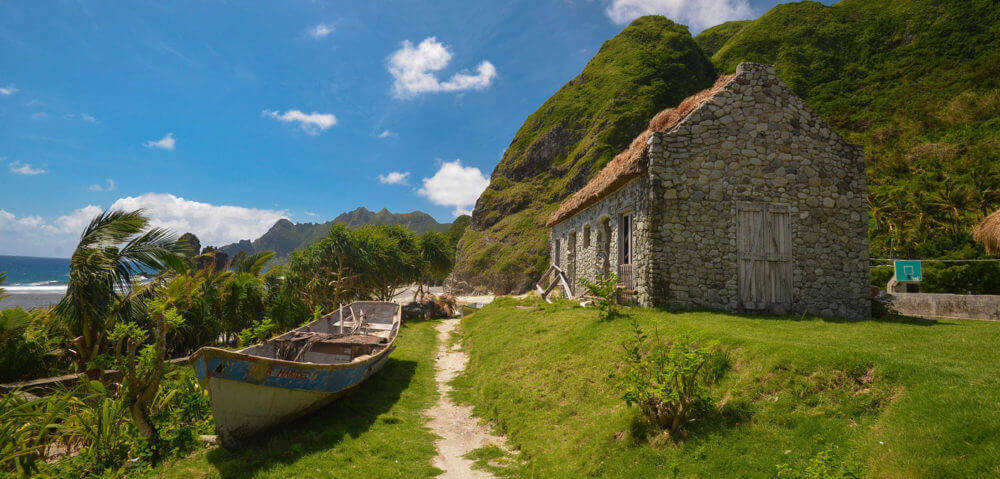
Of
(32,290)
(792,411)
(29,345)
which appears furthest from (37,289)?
(792,411)

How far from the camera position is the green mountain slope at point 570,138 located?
165 feet

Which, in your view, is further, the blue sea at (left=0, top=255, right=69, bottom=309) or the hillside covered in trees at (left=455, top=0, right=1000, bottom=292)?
the blue sea at (left=0, top=255, right=69, bottom=309)

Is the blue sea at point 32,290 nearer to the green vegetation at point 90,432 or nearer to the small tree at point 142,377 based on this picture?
the green vegetation at point 90,432

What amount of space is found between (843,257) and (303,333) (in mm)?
13844

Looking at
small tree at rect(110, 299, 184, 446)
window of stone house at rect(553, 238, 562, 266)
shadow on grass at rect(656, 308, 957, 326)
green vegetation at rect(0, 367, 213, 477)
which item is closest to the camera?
green vegetation at rect(0, 367, 213, 477)

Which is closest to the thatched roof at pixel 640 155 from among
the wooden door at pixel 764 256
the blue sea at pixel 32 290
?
the wooden door at pixel 764 256

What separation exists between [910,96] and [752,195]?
157 ft

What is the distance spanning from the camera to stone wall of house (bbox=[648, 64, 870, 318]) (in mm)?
10250

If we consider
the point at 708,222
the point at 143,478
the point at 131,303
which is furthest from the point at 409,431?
the point at 708,222

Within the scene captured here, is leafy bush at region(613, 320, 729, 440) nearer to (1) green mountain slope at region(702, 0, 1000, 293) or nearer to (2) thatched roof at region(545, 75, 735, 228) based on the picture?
(2) thatched roof at region(545, 75, 735, 228)

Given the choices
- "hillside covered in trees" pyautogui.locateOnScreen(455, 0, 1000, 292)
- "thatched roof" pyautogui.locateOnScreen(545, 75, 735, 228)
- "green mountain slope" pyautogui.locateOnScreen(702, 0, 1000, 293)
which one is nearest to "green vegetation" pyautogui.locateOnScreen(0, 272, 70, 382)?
"thatched roof" pyautogui.locateOnScreen(545, 75, 735, 228)

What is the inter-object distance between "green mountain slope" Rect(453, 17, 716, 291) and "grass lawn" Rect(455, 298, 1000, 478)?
36.6 meters

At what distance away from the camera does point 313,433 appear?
6.55m

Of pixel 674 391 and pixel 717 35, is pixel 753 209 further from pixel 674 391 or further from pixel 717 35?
pixel 717 35
